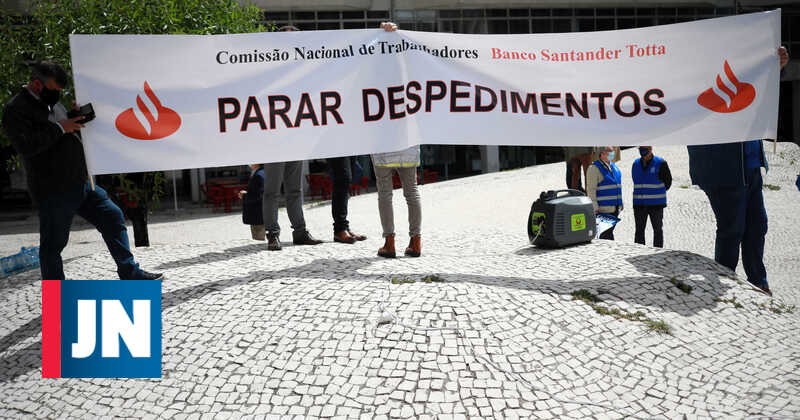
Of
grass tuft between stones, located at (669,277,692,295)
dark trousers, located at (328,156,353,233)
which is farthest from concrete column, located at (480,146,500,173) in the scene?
grass tuft between stones, located at (669,277,692,295)

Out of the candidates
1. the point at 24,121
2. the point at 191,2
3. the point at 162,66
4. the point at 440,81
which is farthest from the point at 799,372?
the point at 191,2

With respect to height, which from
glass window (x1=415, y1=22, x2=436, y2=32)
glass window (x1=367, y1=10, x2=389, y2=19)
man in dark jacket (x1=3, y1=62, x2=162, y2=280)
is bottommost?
man in dark jacket (x1=3, y1=62, x2=162, y2=280)

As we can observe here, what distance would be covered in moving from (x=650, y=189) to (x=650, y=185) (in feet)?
0.15

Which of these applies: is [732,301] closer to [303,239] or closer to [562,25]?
[303,239]

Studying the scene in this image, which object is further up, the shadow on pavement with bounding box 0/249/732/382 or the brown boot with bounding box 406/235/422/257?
the brown boot with bounding box 406/235/422/257

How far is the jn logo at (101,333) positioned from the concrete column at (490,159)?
23.0 m

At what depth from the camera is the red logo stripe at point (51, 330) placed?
162 inches

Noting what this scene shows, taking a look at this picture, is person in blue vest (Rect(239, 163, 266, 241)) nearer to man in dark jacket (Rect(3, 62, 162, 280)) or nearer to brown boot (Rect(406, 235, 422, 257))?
brown boot (Rect(406, 235, 422, 257))

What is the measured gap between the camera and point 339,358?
12.6 feet

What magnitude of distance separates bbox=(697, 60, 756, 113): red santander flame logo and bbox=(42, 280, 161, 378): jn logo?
16.5 ft

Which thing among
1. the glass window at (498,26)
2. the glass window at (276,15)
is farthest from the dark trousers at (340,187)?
the glass window at (498,26)

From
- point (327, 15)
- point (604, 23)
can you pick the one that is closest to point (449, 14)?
point (327, 15)

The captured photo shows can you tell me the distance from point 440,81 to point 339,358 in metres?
2.92

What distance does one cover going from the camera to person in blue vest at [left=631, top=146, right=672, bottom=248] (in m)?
7.02
